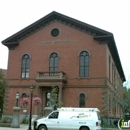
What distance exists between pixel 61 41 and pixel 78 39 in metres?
2.58

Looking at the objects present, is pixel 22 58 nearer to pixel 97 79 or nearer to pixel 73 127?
pixel 97 79

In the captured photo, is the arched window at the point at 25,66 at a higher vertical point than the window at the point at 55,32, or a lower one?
lower

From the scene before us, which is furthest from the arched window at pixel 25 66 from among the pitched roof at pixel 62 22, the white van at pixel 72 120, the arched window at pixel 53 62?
the white van at pixel 72 120

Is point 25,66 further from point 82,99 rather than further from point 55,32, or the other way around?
point 82,99

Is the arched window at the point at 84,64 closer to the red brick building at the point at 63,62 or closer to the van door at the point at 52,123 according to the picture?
the red brick building at the point at 63,62

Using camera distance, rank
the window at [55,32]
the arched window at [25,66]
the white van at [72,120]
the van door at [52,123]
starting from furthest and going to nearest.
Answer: the arched window at [25,66]
the window at [55,32]
the van door at [52,123]
the white van at [72,120]

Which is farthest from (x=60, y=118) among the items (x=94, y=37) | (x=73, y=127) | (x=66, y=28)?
(x=66, y=28)

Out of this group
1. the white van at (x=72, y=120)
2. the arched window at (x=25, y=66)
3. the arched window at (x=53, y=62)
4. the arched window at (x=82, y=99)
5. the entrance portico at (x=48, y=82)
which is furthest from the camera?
the arched window at (x=25, y=66)

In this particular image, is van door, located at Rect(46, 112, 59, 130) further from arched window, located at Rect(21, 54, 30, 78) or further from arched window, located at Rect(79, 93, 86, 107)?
arched window, located at Rect(21, 54, 30, 78)

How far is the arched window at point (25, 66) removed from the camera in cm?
3825

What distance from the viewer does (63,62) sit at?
3641 cm

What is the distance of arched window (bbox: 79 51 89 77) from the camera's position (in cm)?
3528

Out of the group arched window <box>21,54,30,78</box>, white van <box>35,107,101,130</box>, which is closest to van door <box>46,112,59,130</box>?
white van <box>35,107,101,130</box>

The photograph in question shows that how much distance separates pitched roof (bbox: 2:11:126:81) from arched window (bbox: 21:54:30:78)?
8.80 ft
